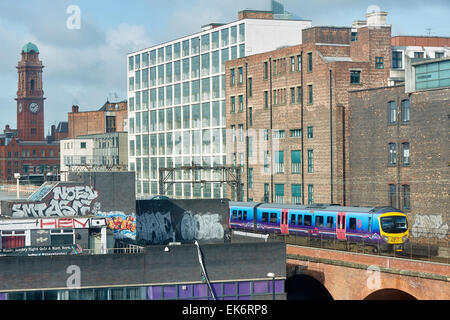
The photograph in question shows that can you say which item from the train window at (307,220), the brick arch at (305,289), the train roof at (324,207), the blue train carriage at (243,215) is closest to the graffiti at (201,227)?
the train window at (307,220)

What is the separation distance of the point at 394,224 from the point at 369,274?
482 cm

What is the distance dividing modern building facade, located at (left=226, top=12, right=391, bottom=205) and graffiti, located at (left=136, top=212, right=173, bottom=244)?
73.8 feet

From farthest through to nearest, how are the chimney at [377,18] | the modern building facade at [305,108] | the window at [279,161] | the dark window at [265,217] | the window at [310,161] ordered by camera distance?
1. the window at [279,161]
2. the window at [310,161]
3. the chimney at [377,18]
4. the modern building facade at [305,108]
5. the dark window at [265,217]

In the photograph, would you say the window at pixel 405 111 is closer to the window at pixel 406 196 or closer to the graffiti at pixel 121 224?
the window at pixel 406 196

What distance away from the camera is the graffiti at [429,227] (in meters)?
54.4

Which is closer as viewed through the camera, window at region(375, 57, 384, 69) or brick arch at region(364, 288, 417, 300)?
brick arch at region(364, 288, 417, 300)

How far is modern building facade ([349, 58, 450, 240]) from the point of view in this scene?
181 ft

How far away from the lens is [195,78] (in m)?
94.6

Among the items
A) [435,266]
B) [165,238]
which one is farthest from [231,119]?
[435,266]

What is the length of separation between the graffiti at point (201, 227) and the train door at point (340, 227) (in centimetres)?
876

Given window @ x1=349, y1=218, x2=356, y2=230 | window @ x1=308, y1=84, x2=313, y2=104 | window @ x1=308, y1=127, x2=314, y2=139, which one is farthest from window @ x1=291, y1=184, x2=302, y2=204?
window @ x1=349, y1=218, x2=356, y2=230

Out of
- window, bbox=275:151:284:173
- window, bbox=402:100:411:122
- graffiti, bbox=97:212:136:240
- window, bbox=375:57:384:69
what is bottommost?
graffiti, bbox=97:212:136:240

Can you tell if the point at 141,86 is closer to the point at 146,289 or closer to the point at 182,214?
the point at 182,214

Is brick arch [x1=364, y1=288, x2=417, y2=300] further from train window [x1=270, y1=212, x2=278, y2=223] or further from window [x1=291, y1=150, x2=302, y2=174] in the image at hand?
window [x1=291, y1=150, x2=302, y2=174]
